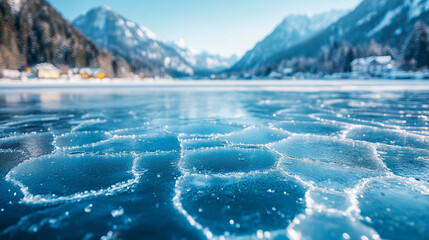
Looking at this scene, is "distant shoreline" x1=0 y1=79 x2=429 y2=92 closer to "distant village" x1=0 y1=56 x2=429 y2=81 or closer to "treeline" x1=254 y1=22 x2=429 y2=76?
"distant village" x1=0 y1=56 x2=429 y2=81

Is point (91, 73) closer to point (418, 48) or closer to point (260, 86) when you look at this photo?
point (260, 86)

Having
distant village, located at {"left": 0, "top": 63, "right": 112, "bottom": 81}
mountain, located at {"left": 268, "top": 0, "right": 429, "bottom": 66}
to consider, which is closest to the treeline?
mountain, located at {"left": 268, "top": 0, "right": 429, "bottom": 66}

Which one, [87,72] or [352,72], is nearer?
[352,72]

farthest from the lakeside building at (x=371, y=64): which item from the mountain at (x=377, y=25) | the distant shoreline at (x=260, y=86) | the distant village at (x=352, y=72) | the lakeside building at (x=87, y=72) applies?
the lakeside building at (x=87, y=72)

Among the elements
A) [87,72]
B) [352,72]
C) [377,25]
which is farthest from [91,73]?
[377,25]

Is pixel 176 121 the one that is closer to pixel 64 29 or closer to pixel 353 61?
pixel 353 61

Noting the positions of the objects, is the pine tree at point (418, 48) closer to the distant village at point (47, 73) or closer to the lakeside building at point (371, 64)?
the lakeside building at point (371, 64)
